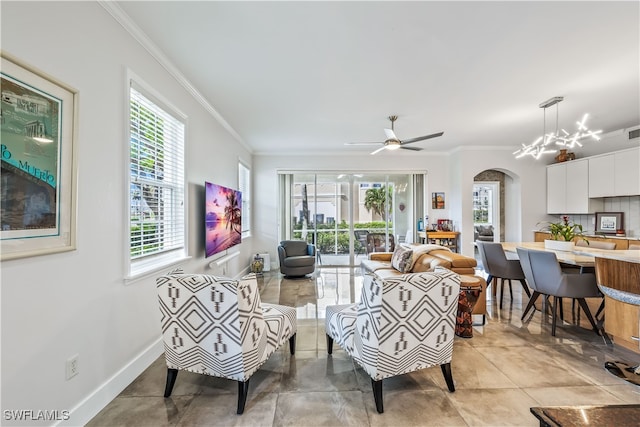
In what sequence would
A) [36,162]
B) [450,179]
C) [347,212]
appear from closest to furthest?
[36,162]
[450,179]
[347,212]

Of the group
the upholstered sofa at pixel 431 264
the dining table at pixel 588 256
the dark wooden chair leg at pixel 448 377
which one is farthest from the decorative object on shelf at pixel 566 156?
the dark wooden chair leg at pixel 448 377

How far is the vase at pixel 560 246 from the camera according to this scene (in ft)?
11.5

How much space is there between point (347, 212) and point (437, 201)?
2.11 m

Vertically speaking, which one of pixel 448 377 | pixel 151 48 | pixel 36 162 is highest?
pixel 151 48

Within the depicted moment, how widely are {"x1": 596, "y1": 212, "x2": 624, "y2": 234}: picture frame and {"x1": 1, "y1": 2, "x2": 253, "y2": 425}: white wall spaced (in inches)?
275

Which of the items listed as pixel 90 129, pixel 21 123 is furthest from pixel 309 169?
pixel 21 123

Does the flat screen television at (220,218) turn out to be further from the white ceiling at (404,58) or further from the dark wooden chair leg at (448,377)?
the dark wooden chair leg at (448,377)

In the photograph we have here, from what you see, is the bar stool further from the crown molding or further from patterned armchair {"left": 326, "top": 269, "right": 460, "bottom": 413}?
the crown molding

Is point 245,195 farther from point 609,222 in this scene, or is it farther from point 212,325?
point 609,222

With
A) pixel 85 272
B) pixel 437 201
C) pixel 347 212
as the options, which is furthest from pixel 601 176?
pixel 85 272

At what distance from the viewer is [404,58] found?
8.41 feet

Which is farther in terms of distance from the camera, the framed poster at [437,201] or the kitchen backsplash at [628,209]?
the framed poster at [437,201]

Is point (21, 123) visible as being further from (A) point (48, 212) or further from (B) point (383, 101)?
(B) point (383, 101)

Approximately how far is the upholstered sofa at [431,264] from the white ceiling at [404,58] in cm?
194
